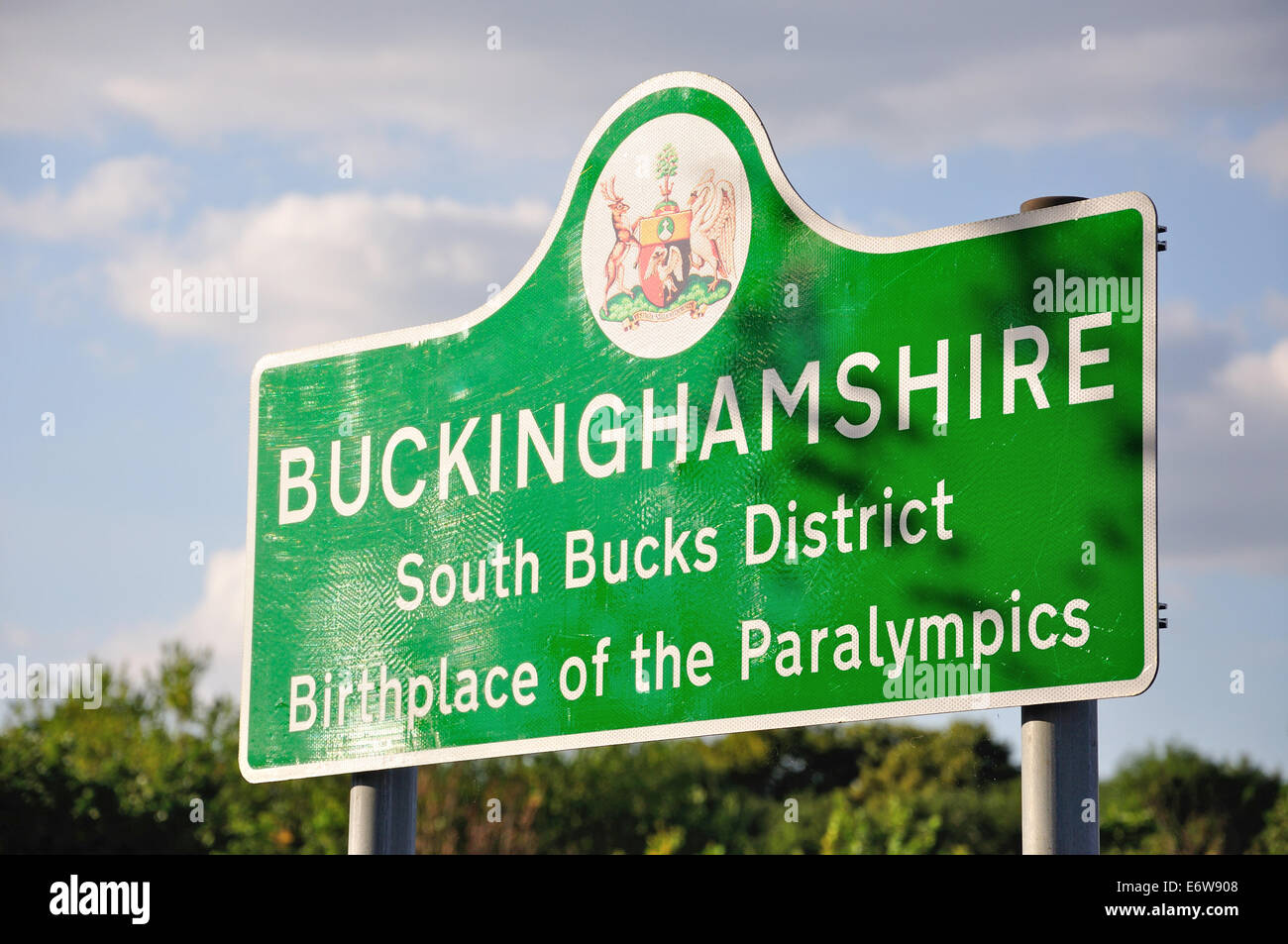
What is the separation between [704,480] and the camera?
15.0 ft

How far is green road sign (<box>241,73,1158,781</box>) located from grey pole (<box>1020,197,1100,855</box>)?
0.37ft

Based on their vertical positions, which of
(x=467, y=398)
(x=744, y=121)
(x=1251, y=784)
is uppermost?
(x=744, y=121)

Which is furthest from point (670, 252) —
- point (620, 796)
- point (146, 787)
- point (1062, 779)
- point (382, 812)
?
point (620, 796)

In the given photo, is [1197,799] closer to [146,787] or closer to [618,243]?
[146,787]

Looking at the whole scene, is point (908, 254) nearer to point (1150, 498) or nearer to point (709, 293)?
point (709, 293)

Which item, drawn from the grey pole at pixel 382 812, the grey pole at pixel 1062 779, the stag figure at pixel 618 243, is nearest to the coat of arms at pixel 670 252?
the stag figure at pixel 618 243

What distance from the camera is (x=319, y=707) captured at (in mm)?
5473

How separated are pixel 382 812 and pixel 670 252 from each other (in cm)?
217

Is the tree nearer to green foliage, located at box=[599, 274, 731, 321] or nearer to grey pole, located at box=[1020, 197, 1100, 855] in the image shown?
green foliage, located at box=[599, 274, 731, 321]

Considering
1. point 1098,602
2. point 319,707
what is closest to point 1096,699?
point 1098,602

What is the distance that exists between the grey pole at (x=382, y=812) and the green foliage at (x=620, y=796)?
71.8 ft

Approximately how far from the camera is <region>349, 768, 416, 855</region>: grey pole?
17.8 ft

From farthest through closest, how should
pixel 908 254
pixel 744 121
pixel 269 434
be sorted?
pixel 269 434
pixel 744 121
pixel 908 254
